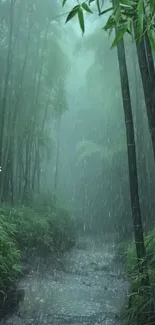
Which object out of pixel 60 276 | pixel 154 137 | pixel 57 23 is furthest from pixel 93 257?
pixel 57 23

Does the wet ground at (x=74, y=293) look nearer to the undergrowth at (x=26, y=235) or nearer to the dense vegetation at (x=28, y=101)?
the undergrowth at (x=26, y=235)

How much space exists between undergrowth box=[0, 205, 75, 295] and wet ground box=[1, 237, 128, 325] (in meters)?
0.35

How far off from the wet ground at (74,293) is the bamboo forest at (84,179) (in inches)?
0.6

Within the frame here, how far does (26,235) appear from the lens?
605 cm

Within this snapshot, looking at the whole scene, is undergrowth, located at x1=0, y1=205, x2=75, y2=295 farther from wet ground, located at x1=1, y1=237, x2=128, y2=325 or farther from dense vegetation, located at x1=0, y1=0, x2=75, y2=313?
wet ground, located at x1=1, y1=237, x2=128, y2=325

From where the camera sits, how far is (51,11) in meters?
8.16

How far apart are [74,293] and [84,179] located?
9583 mm

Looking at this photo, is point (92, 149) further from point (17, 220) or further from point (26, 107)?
point (17, 220)

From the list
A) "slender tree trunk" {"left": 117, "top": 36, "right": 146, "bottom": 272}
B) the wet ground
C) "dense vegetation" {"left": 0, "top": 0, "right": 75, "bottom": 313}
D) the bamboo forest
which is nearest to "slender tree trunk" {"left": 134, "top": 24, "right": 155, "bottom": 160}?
the bamboo forest

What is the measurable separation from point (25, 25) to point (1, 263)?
20.4 ft

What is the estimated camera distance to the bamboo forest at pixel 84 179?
3138 millimetres

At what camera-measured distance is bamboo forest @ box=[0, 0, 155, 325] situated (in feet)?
10.3

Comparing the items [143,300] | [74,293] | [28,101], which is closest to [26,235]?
[74,293]

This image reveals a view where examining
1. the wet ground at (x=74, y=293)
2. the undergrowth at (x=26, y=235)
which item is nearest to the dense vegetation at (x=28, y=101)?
the undergrowth at (x=26, y=235)
